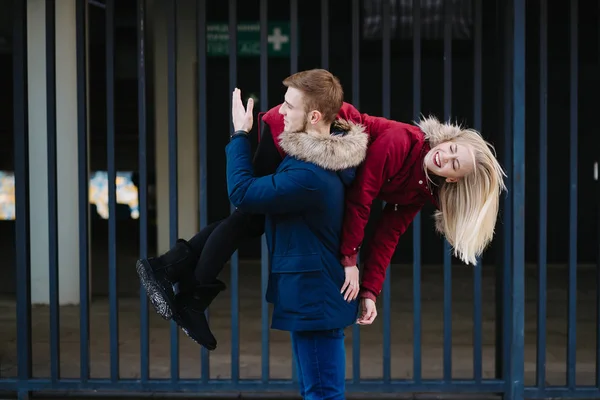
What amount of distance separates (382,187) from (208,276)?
779 millimetres

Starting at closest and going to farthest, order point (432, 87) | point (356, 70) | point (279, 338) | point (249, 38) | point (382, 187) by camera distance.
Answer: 1. point (382, 187)
2. point (356, 70)
3. point (279, 338)
4. point (249, 38)
5. point (432, 87)

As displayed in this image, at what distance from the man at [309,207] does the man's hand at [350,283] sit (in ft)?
0.06

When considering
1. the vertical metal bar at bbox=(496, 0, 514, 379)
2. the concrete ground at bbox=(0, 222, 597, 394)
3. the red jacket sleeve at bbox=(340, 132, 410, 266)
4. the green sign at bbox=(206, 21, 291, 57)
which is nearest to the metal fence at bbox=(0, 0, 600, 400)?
the vertical metal bar at bbox=(496, 0, 514, 379)

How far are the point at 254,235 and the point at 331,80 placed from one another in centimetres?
80

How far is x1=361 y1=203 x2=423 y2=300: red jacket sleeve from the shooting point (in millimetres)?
3143

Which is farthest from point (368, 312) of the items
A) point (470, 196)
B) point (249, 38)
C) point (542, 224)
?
point (249, 38)

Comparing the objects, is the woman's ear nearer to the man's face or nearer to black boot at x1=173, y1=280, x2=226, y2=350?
the man's face

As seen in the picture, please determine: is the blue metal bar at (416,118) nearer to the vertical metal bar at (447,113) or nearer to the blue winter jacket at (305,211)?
the vertical metal bar at (447,113)

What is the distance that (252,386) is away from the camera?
4934 mm

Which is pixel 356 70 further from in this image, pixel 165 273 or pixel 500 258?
pixel 165 273

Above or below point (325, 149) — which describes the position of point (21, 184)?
below

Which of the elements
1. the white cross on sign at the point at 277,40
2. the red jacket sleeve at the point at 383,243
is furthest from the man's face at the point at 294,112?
the white cross on sign at the point at 277,40

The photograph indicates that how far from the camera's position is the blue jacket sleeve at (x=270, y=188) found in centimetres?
275

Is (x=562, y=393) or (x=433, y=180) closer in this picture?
(x=433, y=180)
